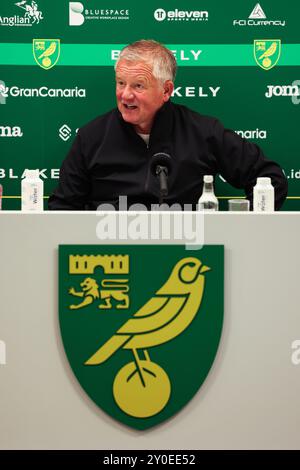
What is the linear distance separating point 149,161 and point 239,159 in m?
0.41

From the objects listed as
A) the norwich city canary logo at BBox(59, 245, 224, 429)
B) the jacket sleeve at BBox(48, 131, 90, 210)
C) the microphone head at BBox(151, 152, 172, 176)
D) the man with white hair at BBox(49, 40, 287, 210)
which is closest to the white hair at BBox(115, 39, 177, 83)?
the man with white hair at BBox(49, 40, 287, 210)

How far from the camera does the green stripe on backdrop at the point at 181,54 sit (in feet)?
11.6

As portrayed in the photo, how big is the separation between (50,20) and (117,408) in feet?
6.68

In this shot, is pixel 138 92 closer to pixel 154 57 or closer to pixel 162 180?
pixel 154 57

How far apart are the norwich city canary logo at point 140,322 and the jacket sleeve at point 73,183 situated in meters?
1.12

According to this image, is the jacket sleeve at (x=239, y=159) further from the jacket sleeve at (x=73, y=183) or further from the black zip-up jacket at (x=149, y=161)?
the jacket sleeve at (x=73, y=183)

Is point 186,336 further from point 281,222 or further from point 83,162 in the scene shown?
A: point 83,162

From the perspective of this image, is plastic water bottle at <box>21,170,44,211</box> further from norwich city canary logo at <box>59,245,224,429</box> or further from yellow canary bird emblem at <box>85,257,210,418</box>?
yellow canary bird emblem at <box>85,257,210,418</box>

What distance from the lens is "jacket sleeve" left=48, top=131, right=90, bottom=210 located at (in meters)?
3.28

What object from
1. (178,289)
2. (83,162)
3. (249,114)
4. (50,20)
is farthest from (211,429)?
(50,20)

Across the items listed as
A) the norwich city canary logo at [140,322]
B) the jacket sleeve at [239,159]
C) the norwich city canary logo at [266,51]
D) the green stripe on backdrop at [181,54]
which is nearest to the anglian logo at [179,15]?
the green stripe on backdrop at [181,54]

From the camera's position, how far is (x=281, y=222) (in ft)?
7.23

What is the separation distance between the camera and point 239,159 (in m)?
3.30

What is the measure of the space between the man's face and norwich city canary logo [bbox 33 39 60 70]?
1.68 feet
